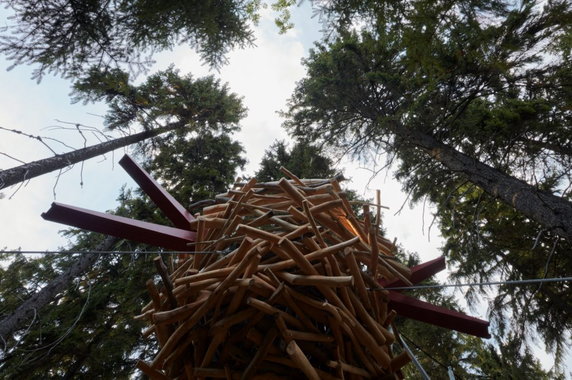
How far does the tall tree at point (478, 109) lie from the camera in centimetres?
419

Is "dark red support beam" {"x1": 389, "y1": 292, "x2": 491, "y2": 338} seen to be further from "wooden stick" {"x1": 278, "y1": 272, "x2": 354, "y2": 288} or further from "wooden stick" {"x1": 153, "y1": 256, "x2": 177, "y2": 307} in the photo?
"wooden stick" {"x1": 153, "y1": 256, "x2": 177, "y2": 307}

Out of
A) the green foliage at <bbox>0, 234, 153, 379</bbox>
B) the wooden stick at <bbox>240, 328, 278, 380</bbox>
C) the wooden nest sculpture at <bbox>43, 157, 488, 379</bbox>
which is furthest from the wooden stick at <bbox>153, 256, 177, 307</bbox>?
the green foliage at <bbox>0, 234, 153, 379</bbox>

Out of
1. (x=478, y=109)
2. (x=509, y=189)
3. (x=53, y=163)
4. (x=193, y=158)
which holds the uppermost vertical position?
(x=193, y=158)

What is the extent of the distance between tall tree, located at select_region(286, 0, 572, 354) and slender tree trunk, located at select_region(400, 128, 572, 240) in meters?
0.02

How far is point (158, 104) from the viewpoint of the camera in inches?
352

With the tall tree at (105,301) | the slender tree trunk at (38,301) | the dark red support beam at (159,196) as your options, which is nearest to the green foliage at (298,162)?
the tall tree at (105,301)

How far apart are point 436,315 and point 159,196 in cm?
121

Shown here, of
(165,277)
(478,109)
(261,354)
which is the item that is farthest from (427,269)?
(478,109)

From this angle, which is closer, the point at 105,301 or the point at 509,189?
the point at 509,189

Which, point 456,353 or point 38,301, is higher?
point 38,301

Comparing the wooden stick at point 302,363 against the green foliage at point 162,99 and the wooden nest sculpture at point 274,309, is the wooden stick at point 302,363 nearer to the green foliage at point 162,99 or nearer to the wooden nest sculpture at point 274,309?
the wooden nest sculpture at point 274,309

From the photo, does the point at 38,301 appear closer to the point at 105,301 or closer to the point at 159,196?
the point at 105,301

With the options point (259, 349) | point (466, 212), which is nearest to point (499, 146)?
point (466, 212)

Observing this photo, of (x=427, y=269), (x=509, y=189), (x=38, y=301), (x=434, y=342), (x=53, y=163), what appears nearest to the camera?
(x=427, y=269)
